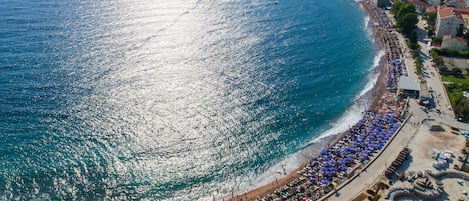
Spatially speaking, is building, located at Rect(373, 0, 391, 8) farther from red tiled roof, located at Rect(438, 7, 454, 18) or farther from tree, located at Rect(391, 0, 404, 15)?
red tiled roof, located at Rect(438, 7, 454, 18)

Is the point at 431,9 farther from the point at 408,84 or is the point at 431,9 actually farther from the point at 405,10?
the point at 408,84

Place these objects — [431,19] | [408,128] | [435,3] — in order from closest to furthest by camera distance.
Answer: [408,128] → [431,19] → [435,3]

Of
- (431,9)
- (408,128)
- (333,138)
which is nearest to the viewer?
(408,128)

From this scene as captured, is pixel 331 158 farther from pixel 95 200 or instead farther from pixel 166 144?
pixel 95 200

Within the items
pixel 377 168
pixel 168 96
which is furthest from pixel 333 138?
pixel 168 96

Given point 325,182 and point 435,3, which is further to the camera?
point 435,3
